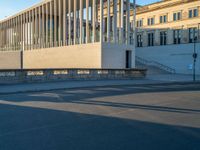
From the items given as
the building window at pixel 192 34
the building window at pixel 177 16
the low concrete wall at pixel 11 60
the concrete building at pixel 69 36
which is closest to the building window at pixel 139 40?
the building window at pixel 177 16

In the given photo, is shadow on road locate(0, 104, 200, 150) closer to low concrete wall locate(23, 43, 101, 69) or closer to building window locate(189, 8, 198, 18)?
low concrete wall locate(23, 43, 101, 69)

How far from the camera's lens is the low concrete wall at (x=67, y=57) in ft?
116

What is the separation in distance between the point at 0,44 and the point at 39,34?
2332 centimetres

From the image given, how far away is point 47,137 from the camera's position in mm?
6781

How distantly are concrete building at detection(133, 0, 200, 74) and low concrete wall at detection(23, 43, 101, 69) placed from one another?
18.6 meters

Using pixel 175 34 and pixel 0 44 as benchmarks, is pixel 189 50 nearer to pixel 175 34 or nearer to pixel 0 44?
pixel 175 34

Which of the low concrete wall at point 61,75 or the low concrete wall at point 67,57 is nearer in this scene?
the low concrete wall at point 61,75

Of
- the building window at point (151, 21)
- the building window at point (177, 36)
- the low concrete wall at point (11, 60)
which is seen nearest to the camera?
the building window at point (177, 36)

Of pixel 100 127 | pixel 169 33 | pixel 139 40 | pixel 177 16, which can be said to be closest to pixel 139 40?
pixel 139 40

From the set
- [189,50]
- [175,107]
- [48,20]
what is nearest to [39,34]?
[48,20]

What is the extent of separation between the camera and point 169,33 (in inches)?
2098

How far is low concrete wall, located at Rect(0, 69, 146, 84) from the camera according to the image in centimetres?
2263

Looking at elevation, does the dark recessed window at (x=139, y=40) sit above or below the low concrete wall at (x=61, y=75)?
above

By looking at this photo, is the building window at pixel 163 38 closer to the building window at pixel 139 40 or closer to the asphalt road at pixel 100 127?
the building window at pixel 139 40
